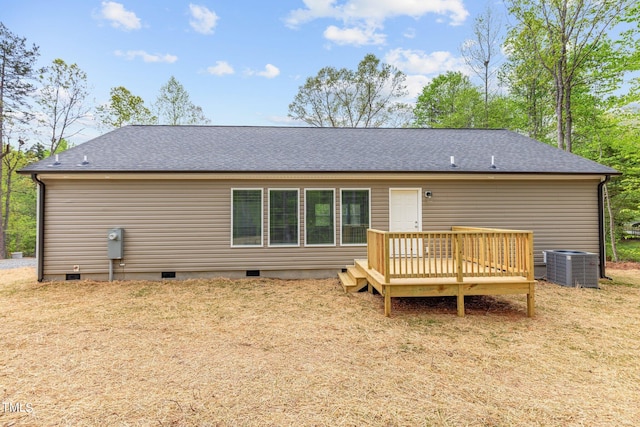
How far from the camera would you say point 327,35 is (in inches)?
653

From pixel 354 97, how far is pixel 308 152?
40.6ft

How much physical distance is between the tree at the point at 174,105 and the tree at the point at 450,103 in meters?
14.3

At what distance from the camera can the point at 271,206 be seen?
23.3 ft

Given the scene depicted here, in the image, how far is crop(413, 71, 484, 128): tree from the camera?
57.2 ft

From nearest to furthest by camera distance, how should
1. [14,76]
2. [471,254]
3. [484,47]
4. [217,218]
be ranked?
1. [471,254]
2. [217,218]
3. [14,76]
4. [484,47]

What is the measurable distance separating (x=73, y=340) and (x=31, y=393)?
4.25 feet

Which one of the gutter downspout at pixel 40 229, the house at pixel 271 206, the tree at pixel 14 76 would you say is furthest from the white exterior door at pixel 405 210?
A: the tree at pixel 14 76

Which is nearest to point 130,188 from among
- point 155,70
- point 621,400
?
point 621,400

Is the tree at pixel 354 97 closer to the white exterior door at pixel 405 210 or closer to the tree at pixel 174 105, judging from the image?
the tree at pixel 174 105

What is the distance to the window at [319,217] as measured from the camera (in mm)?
7148

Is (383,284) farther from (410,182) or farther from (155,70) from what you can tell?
(155,70)

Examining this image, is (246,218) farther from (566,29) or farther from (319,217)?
(566,29)

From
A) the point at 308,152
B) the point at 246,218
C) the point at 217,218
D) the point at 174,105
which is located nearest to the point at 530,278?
the point at 308,152

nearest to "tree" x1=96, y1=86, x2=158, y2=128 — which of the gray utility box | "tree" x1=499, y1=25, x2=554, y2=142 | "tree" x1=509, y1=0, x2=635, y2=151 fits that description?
the gray utility box
